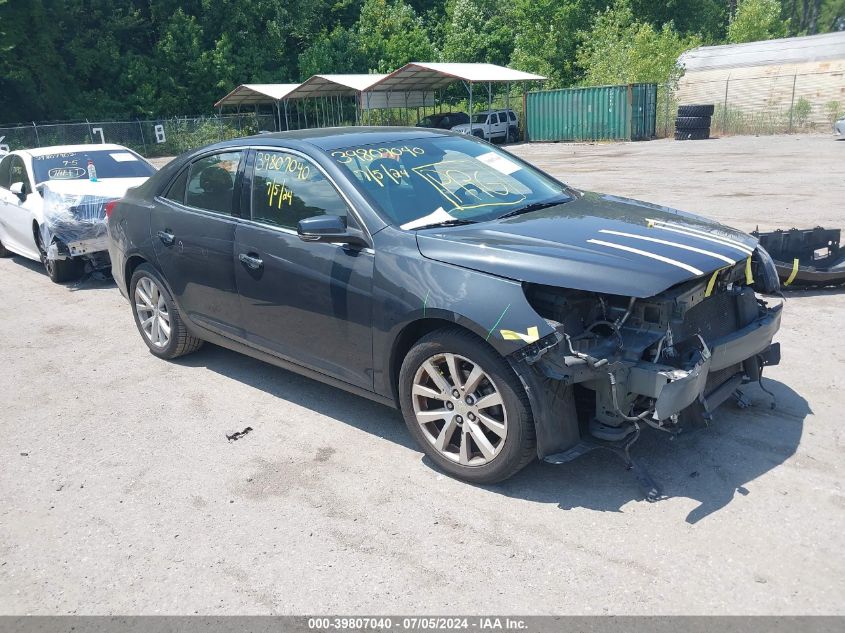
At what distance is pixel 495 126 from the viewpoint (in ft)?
113

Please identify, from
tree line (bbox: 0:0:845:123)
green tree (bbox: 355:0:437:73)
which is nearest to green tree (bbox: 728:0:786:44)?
tree line (bbox: 0:0:845:123)

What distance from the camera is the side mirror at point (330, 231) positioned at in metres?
4.02

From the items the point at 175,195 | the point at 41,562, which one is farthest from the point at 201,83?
the point at 41,562

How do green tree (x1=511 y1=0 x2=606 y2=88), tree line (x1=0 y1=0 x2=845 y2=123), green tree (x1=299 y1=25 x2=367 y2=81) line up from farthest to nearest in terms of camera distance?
green tree (x1=511 y1=0 x2=606 y2=88) → green tree (x1=299 y1=25 x2=367 y2=81) → tree line (x1=0 y1=0 x2=845 y2=123)

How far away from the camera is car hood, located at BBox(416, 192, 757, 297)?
342 centimetres

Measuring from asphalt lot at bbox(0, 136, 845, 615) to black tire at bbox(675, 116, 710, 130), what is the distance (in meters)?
26.1

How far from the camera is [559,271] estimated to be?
348 centimetres

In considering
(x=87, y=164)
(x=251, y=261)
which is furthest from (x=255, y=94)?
(x=251, y=261)

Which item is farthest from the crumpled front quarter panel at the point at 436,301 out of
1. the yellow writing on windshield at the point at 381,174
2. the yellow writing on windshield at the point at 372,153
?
the yellow writing on windshield at the point at 372,153

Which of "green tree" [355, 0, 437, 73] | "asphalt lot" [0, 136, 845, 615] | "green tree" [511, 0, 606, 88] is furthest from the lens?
"green tree" [355, 0, 437, 73]

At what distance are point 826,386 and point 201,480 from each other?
12.7 ft

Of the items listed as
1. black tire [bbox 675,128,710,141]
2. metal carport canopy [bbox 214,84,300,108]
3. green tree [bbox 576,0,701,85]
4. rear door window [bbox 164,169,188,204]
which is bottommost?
black tire [bbox 675,128,710,141]

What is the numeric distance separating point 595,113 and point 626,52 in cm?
765

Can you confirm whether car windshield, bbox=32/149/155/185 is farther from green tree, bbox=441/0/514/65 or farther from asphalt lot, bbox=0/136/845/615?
green tree, bbox=441/0/514/65
